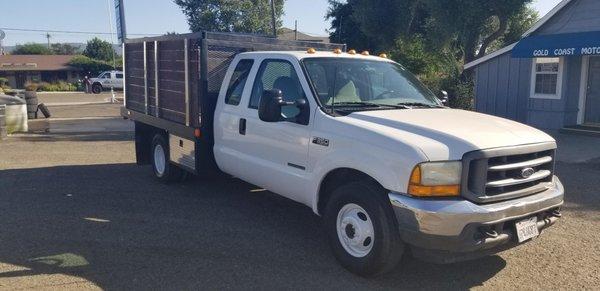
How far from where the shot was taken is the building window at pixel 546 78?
15.4 meters

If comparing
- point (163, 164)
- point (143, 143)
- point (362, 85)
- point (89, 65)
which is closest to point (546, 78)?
point (143, 143)

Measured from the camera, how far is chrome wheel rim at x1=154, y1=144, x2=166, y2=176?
7.95m

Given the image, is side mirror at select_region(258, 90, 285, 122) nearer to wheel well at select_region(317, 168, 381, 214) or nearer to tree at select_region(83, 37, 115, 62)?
wheel well at select_region(317, 168, 381, 214)

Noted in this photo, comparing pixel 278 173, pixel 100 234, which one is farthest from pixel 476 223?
pixel 100 234

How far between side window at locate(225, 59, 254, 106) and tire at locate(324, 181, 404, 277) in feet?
6.18

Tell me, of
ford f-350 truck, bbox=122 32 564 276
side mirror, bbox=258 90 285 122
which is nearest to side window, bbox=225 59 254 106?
ford f-350 truck, bbox=122 32 564 276

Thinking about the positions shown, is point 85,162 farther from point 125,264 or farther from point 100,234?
Result: point 125,264

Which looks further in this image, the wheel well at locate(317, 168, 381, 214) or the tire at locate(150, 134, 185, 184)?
the tire at locate(150, 134, 185, 184)

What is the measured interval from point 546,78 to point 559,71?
0.58 meters

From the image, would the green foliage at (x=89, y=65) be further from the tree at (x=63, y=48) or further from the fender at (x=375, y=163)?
the fender at (x=375, y=163)

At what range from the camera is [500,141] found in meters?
4.12

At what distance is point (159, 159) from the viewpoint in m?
8.15

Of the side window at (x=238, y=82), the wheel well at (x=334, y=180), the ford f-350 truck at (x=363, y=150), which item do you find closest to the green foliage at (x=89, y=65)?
the ford f-350 truck at (x=363, y=150)

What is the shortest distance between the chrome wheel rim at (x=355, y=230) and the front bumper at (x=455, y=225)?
15.6 inches
